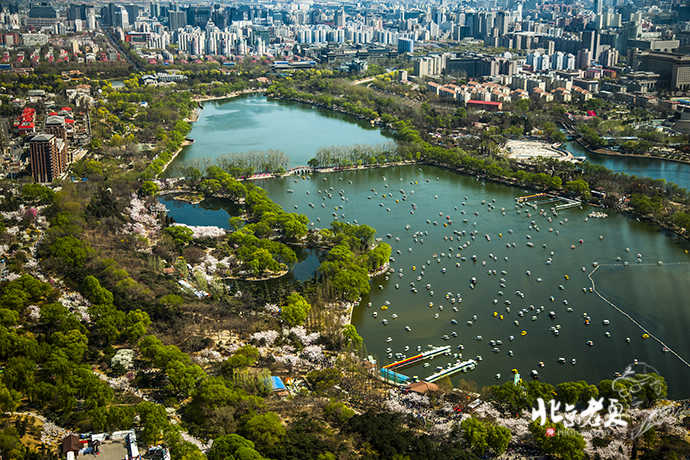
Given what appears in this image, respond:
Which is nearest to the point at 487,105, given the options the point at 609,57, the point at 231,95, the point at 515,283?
the point at 231,95

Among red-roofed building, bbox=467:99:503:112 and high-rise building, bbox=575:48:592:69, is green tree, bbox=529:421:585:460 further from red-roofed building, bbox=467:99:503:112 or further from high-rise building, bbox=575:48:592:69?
high-rise building, bbox=575:48:592:69

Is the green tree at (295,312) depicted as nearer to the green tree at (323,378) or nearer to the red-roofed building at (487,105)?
the green tree at (323,378)

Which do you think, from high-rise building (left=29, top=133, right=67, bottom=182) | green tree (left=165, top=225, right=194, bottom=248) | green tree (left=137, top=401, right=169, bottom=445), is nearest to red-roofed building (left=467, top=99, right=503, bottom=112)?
high-rise building (left=29, top=133, right=67, bottom=182)

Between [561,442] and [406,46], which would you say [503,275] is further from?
[406,46]

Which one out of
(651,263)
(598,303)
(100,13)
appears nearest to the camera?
(598,303)

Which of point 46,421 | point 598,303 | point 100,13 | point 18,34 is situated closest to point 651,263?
point 598,303

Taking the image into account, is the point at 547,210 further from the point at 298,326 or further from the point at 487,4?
the point at 487,4
